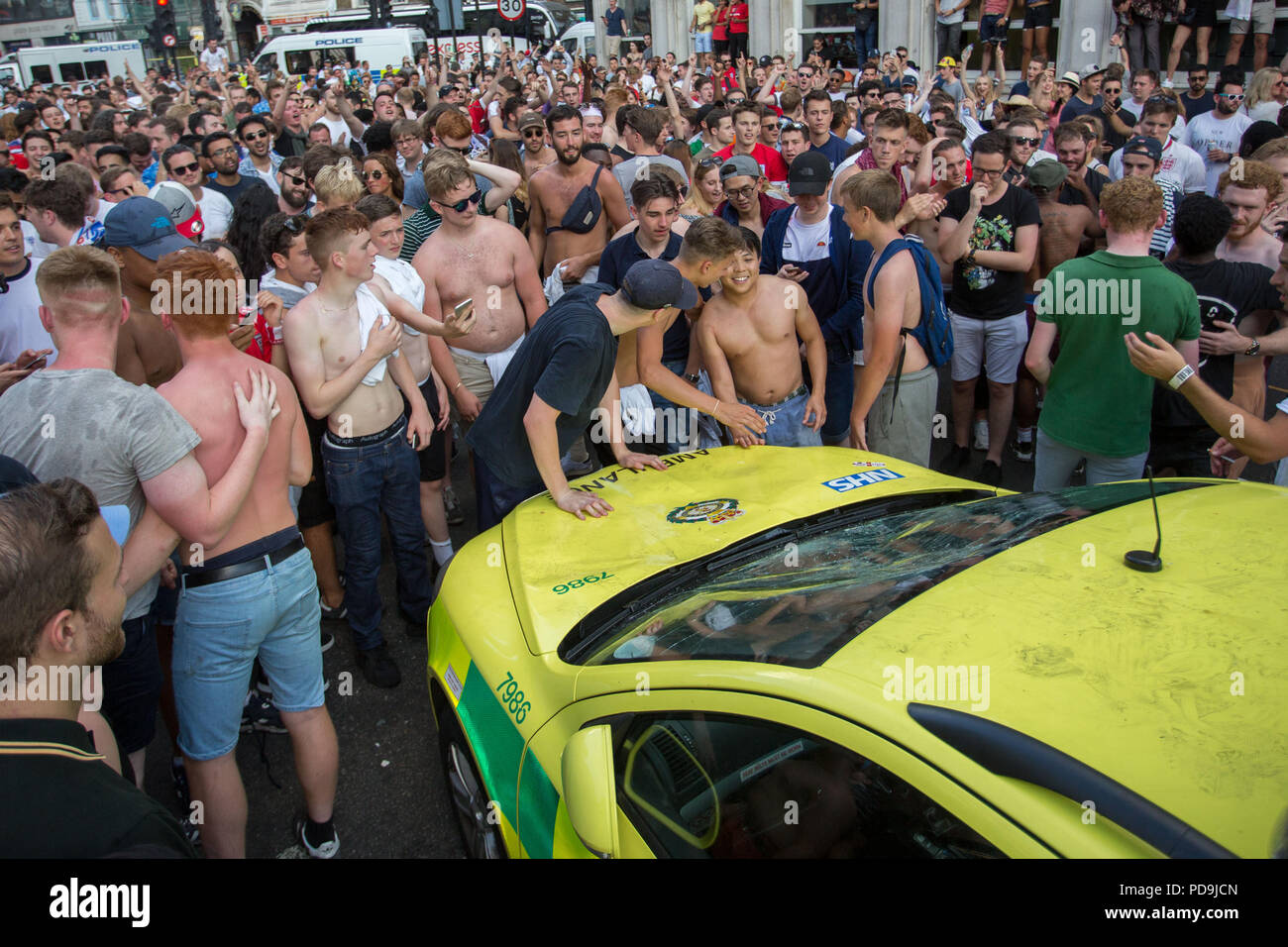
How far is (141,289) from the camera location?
13.4ft

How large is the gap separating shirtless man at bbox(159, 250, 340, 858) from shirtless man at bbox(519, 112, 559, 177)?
16.7 feet

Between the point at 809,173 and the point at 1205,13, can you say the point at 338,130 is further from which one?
the point at 1205,13

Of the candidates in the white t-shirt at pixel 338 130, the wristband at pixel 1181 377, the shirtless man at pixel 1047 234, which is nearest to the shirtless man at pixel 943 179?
the shirtless man at pixel 1047 234

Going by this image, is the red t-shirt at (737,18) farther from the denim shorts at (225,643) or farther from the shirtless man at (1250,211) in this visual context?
the denim shorts at (225,643)

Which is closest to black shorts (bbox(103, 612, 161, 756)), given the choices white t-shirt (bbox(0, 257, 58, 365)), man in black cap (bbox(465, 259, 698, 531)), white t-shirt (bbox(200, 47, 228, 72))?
man in black cap (bbox(465, 259, 698, 531))

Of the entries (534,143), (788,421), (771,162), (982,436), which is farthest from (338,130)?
(982,436)

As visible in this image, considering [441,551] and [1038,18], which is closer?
[441,551]

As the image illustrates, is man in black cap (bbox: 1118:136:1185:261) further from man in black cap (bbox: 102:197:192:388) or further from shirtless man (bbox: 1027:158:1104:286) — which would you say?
man in black cap (bbox: 102:197:192:388)

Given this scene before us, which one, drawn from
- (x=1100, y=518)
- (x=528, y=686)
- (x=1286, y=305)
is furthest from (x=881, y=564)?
(x=1286, y=305)

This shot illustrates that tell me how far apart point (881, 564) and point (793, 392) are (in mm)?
2302

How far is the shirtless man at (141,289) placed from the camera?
3.55 m

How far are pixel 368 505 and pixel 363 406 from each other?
446 millimetres
